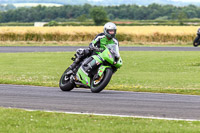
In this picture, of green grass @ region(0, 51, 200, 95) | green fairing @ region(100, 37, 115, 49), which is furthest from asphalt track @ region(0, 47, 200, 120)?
green grass @ region(0, 51, 200, 95)

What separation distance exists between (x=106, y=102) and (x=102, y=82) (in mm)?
1803

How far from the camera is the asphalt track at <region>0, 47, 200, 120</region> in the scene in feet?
36.6

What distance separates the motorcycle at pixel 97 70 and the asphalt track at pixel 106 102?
270mm

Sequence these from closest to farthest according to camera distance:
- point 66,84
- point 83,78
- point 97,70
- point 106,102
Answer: point 106,102, point 97,70, point 83,78, point 66,84

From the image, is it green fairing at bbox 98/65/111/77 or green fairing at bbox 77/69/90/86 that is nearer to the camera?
green fairing at bbox 98/65/111/77

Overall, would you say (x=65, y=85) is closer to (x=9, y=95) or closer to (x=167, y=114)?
(x=9, y=95)

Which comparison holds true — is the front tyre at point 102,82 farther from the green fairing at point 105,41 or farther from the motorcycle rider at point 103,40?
the green fairing at point 105,41

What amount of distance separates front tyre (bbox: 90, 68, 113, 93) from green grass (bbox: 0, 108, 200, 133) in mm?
3859

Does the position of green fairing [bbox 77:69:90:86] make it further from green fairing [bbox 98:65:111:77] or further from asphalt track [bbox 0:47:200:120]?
green fairing [bbox 98:65:111:77]

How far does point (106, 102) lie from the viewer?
12.7m

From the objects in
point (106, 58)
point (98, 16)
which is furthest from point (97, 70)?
point (98, 16)

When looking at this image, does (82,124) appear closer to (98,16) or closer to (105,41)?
(105,41)

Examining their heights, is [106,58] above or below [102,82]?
above

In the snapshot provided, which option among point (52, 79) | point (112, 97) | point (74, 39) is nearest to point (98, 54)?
point (112, 97)
